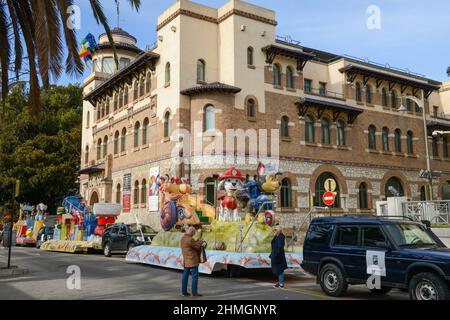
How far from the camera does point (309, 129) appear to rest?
32812mm

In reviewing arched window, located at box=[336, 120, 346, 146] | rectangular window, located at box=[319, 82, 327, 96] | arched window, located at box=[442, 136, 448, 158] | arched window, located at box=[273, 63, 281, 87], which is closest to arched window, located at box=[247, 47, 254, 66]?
arched window, located at box=[273, 63, 281, 87]

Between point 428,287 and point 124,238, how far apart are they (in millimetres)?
17420

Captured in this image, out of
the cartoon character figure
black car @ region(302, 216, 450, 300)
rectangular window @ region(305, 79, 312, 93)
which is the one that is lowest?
black car @ region(302, 216, 450, 300)

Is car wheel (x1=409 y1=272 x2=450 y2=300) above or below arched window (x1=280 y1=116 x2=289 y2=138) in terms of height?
below

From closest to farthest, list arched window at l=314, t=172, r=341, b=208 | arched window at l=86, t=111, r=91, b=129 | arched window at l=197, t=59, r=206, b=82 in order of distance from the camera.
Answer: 1. arched window at l=197, t=59, r=206, b=82
2. arched window at l=314, t=172, r=341, b=208
3. arched window at l=86, t=111, r=91, b=129

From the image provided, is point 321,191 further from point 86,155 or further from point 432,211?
point 86,155

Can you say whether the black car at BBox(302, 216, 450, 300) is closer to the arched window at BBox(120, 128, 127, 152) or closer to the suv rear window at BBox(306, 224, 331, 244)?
the suv rear window at BBox(306, 224, 331, 244)

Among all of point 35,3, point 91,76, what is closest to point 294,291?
point 35,3

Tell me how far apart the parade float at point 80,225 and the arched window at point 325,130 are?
50.2 feet

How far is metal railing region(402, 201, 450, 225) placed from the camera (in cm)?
2173

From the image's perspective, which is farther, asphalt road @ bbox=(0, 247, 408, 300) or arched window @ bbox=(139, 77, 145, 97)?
arched window @ bbox=(139, 77, 145, 97)

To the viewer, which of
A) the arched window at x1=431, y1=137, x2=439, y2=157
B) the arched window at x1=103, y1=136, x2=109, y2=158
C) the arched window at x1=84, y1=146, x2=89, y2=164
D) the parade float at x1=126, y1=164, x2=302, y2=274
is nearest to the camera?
the parade float at x1=126, y1=164, x2=302, y2=274

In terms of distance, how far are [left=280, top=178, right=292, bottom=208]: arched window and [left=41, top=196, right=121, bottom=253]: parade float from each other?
10.7m
